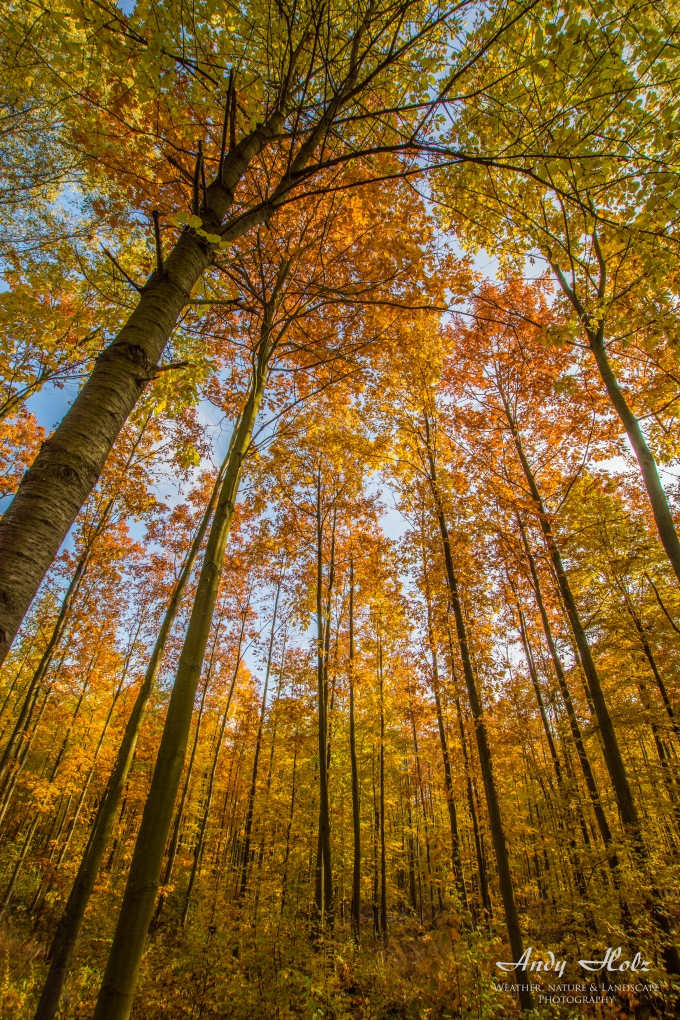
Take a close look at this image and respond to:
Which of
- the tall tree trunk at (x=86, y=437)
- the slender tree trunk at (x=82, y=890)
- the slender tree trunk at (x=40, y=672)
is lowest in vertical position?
the slender tree trunk at (x=82, y=890)

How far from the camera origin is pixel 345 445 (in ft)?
27.7

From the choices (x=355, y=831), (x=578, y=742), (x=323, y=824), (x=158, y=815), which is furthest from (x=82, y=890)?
(x=578, y=742)

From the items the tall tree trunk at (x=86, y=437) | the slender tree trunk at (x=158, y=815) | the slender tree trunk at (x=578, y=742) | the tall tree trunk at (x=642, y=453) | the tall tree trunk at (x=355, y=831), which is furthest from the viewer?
the tall tree trunk at (x=355, y=831)

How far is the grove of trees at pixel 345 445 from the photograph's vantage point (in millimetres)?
2213

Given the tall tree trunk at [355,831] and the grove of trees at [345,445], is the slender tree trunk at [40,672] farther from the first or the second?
the tall tree trunk at [355,831]

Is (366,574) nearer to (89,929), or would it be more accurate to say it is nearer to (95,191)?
(95,191)

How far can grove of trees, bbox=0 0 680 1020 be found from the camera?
2.21 meters

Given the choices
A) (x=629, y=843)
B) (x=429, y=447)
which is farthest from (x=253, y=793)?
(x=429, y=447)

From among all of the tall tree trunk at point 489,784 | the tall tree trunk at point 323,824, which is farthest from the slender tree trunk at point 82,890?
the tall tree trunk at point 489,784

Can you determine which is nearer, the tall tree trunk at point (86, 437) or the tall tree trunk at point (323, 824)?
the tall tree trunk at point (86, 437)

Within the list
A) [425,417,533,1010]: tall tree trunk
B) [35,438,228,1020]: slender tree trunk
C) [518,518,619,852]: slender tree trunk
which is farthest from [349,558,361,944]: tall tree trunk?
[35,438,228,1020]: slender tree trunk

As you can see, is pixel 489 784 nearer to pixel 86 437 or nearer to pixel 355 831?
pixel 355 831

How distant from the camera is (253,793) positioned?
43.7 ft

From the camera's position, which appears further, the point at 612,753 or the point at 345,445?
the point at 345,445
